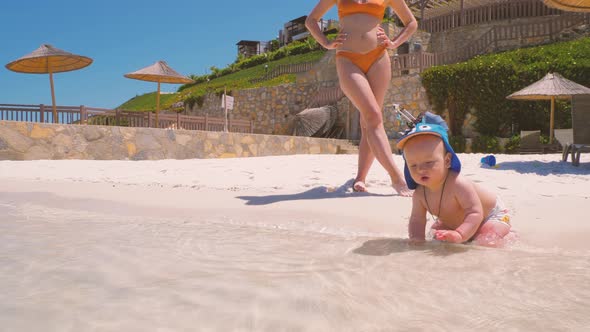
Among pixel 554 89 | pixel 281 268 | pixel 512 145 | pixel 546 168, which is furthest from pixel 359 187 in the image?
pixel 512 145

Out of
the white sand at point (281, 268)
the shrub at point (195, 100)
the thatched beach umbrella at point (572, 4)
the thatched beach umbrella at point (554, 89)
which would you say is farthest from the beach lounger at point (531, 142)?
the shrub at point (195, 100)

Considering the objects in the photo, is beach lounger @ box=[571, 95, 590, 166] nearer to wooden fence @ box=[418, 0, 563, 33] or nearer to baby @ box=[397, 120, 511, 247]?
baby @ box=[397, 120, 511, 247]

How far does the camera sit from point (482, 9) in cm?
2098

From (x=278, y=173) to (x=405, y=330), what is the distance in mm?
4037

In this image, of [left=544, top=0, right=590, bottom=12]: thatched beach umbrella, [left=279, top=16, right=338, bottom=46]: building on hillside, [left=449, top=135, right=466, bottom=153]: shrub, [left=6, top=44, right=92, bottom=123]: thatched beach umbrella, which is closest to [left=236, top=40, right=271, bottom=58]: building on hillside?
[left=279, top=16, right=338, bottom=46]: building on hillside

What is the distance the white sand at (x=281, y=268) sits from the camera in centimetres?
106

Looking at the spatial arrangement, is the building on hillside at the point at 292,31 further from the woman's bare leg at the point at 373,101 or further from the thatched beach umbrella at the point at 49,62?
the woman's bare leg at the point at 373,101

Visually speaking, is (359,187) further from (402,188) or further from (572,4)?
(572,4)

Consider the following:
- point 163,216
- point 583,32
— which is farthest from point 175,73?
point 583,32

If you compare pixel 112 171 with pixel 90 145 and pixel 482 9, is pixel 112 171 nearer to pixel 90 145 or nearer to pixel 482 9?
pixel 90 145

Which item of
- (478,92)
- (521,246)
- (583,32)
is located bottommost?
(521,246)

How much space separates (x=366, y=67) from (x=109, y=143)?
18.5 feet

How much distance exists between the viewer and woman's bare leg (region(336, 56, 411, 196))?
3.29 meters

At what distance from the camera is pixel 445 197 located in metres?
1.92
